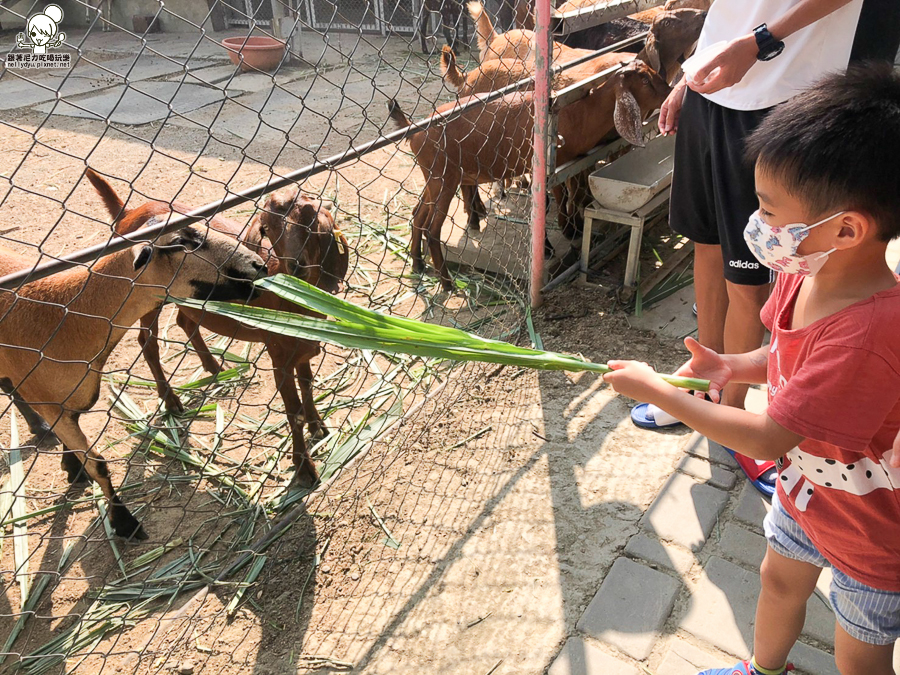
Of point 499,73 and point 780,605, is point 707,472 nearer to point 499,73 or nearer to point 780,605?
point 780,605

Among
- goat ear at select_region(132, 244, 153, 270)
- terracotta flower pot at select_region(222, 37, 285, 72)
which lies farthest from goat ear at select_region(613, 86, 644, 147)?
terracotta flower pot at select_region(222, 37, 285, 72)

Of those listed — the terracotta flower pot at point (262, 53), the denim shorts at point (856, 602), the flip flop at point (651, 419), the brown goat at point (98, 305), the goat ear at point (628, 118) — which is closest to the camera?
the denim shorts at point (856, 602)

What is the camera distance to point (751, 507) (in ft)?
8.30

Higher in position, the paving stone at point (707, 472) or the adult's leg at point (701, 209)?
the adult's leg at point (701, 209)

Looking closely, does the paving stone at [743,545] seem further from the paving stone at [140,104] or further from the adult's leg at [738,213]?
the paving stone at [140,104]

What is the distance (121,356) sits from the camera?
12.6 ft

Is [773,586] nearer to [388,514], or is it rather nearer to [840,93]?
[840,93]

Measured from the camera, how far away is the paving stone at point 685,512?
244 cm

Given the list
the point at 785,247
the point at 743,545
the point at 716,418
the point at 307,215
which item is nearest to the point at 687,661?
the point at 743,545

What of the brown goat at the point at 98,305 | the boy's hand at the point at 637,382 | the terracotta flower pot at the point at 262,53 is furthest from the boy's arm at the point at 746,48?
the terracotta flower pot at the point at 262,53

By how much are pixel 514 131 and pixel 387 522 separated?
243 centimetres

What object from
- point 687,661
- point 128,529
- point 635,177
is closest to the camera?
point 687,661

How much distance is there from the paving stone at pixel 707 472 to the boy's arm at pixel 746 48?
4.69ft

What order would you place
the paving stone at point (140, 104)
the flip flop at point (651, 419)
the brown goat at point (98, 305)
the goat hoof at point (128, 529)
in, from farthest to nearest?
the paving stone at point (140, 104)
the flip flop at point (651, 419)
the goat hoof at point (128, 529)
the brown goat at point (98, 305)
